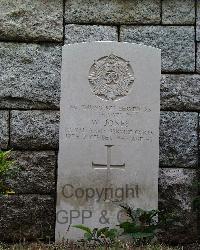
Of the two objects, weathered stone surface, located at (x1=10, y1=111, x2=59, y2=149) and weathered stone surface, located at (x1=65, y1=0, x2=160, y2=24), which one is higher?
weathered stone surface, located at (x1=65, y1=0, x2=160, y2=24)

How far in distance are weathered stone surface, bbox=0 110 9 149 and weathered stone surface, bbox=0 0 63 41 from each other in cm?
67

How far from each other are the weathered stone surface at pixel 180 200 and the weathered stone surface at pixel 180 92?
567 millimetres

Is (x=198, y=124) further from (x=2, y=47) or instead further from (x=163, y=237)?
(x=2, y=47)

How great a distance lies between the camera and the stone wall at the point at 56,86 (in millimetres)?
4668

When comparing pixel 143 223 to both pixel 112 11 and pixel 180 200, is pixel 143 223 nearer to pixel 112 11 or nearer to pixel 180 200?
pixel 180 200

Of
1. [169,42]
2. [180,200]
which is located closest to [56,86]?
[169,42]

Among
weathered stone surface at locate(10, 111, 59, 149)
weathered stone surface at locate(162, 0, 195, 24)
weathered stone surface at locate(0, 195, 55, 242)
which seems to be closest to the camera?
weathered stone surface at locate(0, 195, 55, 242)

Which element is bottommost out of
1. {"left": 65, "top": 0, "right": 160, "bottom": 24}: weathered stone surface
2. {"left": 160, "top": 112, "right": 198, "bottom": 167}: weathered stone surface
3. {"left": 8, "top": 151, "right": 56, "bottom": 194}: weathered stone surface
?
{"left": 8, "top": 151, "right": 56, "bottom": 194}: weathered stone surface

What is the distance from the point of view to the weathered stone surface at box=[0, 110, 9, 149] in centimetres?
473

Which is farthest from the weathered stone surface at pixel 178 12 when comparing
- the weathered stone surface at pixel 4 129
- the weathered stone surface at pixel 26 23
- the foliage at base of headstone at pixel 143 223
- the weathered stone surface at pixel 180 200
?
the foliage at base of headstone at pixel 143 223

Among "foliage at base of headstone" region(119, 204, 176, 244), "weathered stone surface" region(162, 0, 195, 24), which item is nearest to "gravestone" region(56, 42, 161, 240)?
"foliage at base of headstone" region(119, 204, 176, 244)

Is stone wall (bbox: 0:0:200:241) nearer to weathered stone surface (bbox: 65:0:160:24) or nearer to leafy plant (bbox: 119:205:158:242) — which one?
weathered stone surface (bbox: 65:0:160:24)

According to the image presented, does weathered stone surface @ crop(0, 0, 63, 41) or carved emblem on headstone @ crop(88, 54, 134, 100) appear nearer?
carved emblem on headstone @ crop(88, 54, 134, 100)

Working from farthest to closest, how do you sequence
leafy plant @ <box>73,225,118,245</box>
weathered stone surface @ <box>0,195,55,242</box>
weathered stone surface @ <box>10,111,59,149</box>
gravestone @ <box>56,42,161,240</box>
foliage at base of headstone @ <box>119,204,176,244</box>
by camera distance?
weathered stone surface @ <box>10,111,59,149</box> < weathered stone surface @ <box>0,195,55,242</box> < gravestone @ <box>56,42,161,240</box> < foliage at base of headstone @ <box>119,204,176,244</box> < leafy plant @ <box>73,225,118,245</box>
